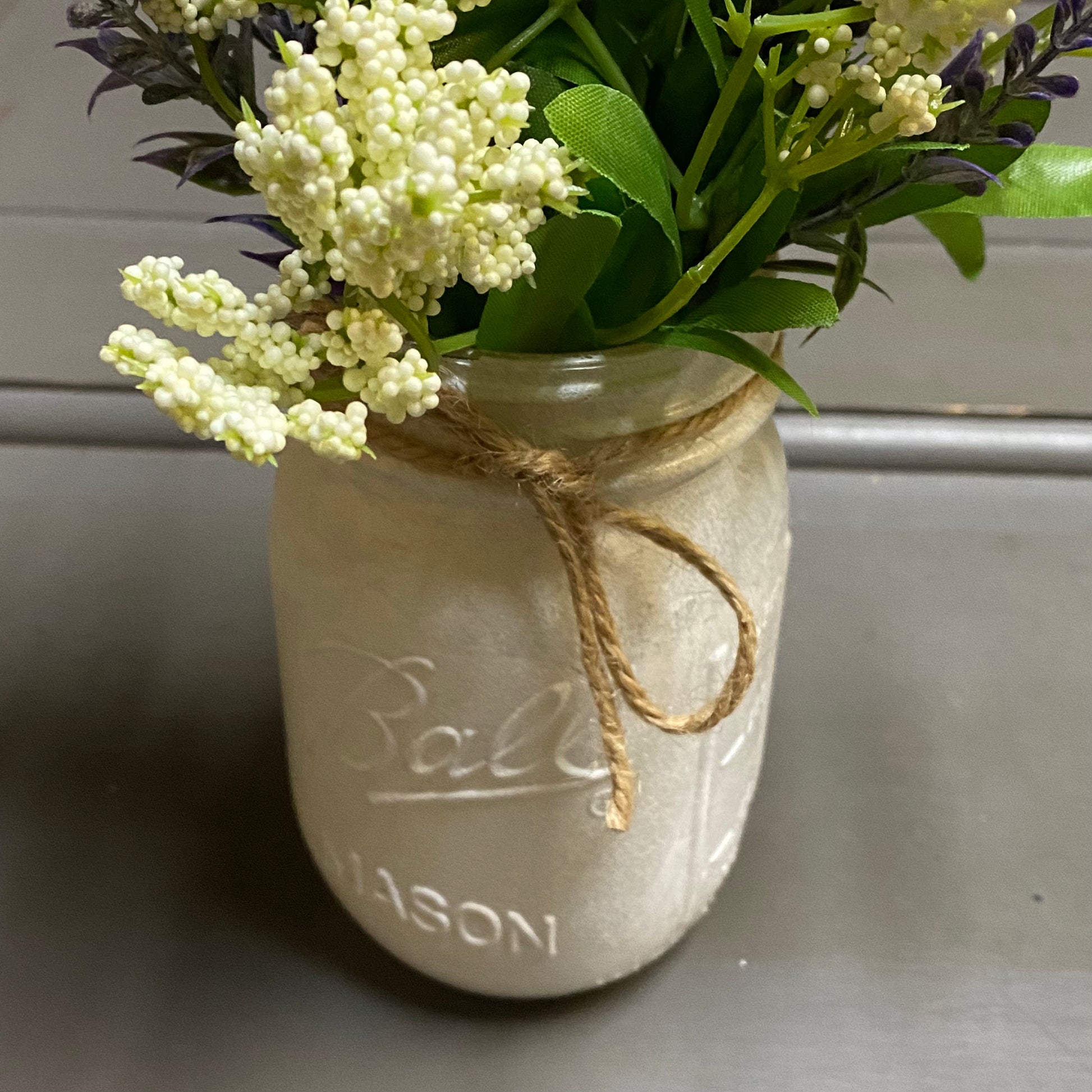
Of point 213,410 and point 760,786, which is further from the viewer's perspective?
point 760,786

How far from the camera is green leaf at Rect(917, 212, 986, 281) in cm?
34

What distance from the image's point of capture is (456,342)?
27cm

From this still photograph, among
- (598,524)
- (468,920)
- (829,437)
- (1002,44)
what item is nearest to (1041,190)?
(1002,44)

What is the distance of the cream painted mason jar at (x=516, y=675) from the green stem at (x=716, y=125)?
4 cm

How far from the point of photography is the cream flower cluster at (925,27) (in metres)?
0.17

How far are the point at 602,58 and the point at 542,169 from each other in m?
0.11

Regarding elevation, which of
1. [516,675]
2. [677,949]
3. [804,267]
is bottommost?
[677,949]

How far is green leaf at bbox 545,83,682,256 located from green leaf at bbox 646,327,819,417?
0.14 ft

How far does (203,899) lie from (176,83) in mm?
347

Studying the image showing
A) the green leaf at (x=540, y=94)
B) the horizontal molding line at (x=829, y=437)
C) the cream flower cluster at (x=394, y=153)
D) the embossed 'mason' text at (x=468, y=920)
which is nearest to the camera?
the cream flower cluster at (x=394, y=153)

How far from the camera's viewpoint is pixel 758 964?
1.54 ft

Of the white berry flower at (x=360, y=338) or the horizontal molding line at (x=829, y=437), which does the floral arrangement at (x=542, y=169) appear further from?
the horizontal molding line at (x=829, y=437)

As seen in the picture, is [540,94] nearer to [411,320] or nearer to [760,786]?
[411,320]

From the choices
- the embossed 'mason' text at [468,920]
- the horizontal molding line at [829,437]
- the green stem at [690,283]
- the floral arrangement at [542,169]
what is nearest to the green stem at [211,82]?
the floral arrangement at [542,169]
